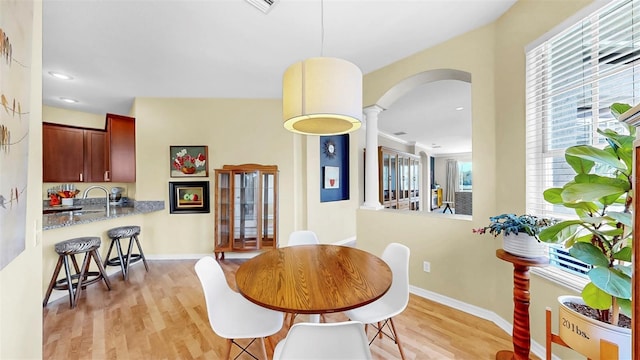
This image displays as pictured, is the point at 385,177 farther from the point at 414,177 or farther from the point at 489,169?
the point at 489,169

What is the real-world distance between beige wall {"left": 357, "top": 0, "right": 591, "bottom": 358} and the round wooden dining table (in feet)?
3.48

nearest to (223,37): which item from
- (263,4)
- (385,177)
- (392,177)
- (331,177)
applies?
(263,4)

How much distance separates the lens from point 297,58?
2723 millimetres

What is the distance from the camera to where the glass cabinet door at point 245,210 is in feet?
12.3

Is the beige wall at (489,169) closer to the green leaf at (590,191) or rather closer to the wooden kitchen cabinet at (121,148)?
the green leaf at (590,191)

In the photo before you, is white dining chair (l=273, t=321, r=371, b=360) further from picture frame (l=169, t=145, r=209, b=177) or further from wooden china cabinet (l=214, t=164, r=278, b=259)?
picture frame (l=169, t=145, r=209, b=177)

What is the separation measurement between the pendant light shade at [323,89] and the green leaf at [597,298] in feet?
4.55

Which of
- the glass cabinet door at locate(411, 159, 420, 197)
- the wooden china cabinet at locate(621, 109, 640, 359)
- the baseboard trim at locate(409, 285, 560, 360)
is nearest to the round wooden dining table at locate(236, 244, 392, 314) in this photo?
the wooden china cabinet at locate(621, 109, 640, 359)

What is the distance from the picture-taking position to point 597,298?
41.8 inches

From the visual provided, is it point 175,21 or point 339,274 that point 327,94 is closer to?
point 339,274

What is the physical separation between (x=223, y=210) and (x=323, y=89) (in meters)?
3.02

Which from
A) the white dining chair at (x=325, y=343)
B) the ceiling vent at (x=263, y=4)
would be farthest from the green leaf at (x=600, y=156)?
the ceiling vent at (x=263, y=4)

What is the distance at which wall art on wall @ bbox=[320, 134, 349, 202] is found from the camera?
453 centimetres

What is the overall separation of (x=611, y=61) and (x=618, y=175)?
0.74 meters
